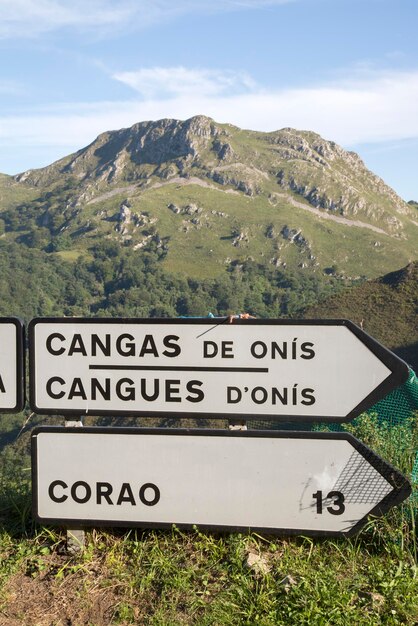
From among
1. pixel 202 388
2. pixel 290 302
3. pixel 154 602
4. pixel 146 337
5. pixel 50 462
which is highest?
pixel 146 337

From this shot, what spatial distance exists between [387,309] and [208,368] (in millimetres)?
45127

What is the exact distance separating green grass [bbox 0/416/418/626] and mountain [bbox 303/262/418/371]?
3725cm

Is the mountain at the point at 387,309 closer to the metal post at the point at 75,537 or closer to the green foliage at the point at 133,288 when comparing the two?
the metal post at the point at 75,537

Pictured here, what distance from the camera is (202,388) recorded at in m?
2.98

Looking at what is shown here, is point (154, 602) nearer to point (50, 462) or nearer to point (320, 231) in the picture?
point (50, 462)

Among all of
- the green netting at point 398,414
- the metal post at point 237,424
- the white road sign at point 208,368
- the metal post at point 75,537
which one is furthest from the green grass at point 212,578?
the green netting at point 398,414

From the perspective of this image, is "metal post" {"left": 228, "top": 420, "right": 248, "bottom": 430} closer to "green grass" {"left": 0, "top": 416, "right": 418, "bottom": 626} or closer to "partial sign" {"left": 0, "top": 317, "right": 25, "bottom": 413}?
"green grass" {"left": 0, "top": 416, "right": 418, "bottom": 626}

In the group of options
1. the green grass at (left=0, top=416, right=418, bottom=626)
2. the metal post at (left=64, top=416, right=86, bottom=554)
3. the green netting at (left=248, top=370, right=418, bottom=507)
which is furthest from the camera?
the green netting at (left=248, top=370, right=418, bottom=507)

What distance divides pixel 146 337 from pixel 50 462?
0.77 metres

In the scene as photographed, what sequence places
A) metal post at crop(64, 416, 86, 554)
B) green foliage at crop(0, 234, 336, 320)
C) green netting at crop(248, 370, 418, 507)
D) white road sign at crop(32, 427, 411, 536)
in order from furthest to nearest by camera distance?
green foliage at crop(0, 234, 336, 320) < green netting at crop(248, 370, 418, 507) < metal post at crop(64, 416, 86, 554) < white road sign at crop(32, 427, 411, 536)

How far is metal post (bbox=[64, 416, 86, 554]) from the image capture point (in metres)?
3.03

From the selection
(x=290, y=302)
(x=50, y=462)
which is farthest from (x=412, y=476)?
(x=290, y=302)

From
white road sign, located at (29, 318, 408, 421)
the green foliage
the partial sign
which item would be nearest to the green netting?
white road sign, located at (29, 318, 408, 421)

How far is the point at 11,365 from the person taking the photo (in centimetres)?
312
